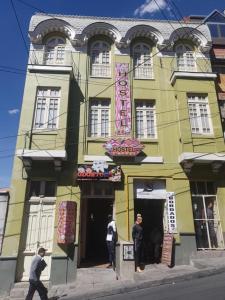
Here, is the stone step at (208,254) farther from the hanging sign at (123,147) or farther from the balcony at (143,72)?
the balcony at (143,72)

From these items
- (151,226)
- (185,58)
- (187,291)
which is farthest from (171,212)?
(185,58)

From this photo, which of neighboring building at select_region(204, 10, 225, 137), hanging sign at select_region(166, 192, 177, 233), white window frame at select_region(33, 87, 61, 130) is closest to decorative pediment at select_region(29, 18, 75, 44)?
white window frame at select_region(33, 87, 61, 130)

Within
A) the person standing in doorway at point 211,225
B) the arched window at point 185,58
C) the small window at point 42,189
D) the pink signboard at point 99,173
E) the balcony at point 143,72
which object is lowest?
the person standing in doorway at point 211,225

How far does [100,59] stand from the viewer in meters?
15.9

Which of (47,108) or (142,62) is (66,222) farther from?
(142,62)

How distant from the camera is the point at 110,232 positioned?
39.3 ft

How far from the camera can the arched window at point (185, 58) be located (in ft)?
52.3

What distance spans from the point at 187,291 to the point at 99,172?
20.7 feet

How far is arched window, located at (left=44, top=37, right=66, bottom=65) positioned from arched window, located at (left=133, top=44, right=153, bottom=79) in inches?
159

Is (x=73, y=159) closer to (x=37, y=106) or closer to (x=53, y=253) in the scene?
(x=37, y=106)

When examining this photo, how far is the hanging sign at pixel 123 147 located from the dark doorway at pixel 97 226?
2748 millimetres

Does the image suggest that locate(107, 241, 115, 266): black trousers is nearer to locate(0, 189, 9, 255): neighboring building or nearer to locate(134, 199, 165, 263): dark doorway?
locate(134, 199, 165, 263): dark doorway

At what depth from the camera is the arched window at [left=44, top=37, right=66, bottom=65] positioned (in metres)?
15.4

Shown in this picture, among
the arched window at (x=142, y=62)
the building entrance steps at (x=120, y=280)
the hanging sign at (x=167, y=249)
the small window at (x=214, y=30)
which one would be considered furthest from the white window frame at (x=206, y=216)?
the small window at (x=214, y=30)
